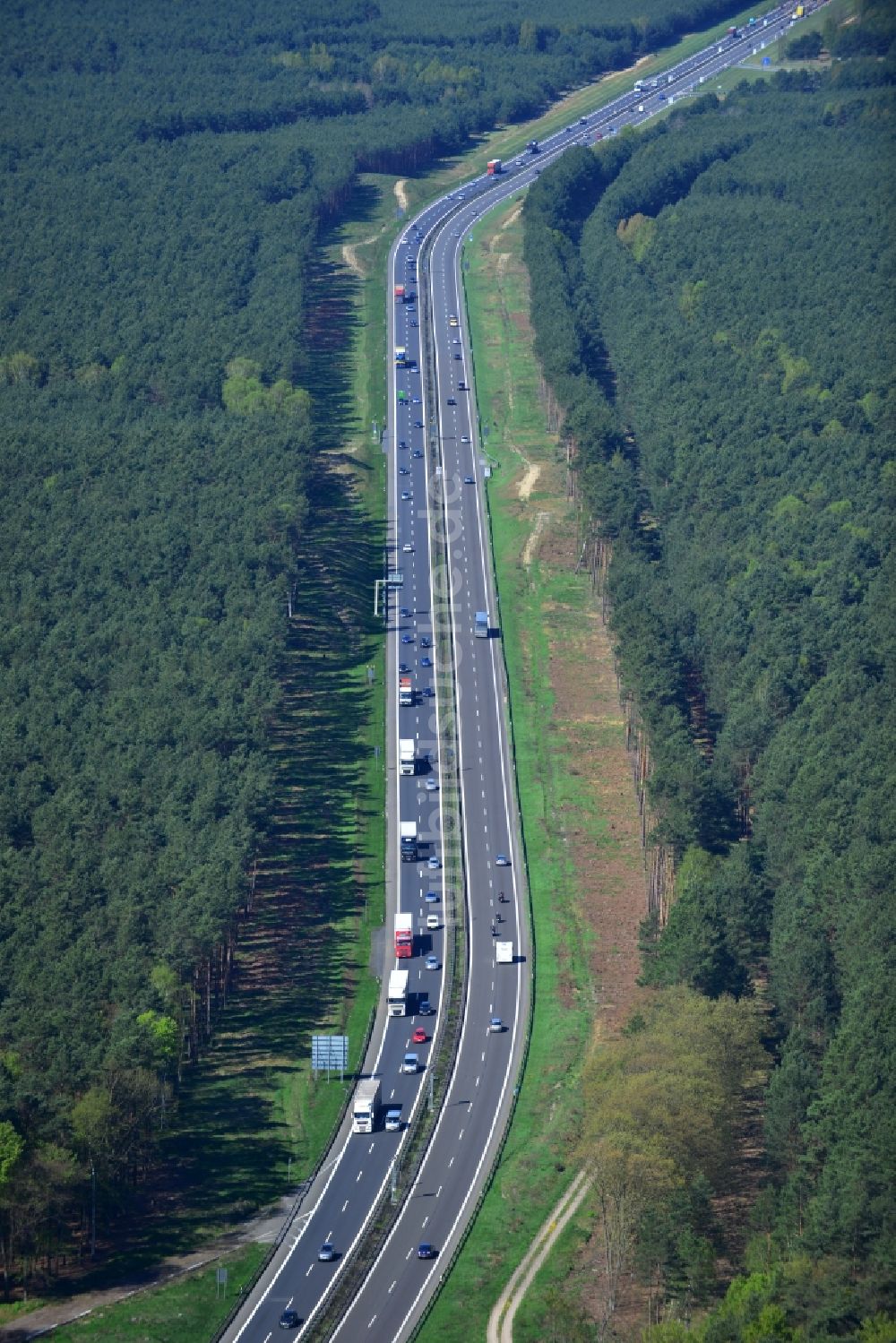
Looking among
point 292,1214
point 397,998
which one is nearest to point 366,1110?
point 292,1214

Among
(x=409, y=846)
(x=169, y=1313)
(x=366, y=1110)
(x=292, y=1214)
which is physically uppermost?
(x=409, y=846)

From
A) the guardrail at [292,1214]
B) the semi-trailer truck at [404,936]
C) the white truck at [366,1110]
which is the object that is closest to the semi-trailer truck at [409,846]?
the semi-trailer truck at [404,936]

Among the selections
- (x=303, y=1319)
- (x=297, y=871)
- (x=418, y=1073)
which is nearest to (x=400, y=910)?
(x=297, y=871)

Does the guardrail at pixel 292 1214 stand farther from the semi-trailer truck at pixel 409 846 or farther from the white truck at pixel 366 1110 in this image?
the semi-trailer truck at pixel 409 846

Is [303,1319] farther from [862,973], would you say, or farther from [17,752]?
[17,752]

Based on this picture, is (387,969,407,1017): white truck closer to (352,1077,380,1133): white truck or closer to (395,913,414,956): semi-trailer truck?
(395,913,414,956): semi-trailer truck

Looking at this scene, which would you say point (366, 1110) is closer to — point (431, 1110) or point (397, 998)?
point (431, 1110)
